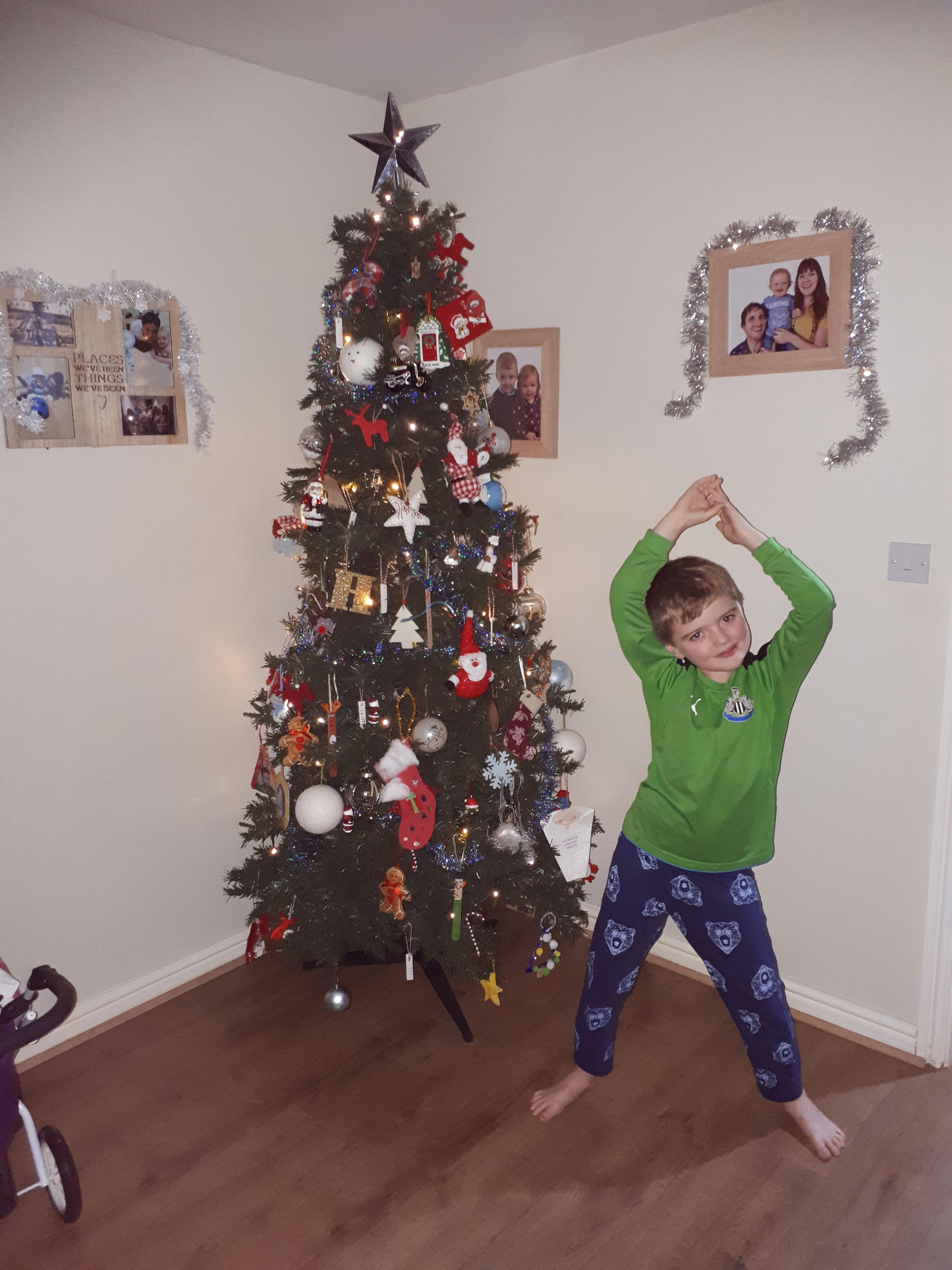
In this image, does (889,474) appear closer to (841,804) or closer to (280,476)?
(841,804)

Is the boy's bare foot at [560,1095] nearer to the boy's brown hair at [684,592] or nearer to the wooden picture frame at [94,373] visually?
the boy's brown hair at [684,592]

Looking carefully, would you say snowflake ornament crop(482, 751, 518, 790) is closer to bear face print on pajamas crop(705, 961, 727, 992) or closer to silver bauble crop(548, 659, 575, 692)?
silver bauble crop(548, 659, 575, 692)

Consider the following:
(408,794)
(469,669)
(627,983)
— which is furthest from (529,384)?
(627,983)

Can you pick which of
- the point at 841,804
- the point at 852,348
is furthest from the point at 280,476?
the point at 841,804

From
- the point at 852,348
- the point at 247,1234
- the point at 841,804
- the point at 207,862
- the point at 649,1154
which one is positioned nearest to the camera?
the point at 247,1234

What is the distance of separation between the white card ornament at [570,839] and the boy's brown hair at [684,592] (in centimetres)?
78

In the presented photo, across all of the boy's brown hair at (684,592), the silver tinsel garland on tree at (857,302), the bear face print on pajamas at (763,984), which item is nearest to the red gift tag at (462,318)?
the silver tinsel garland on tree at (857,302)

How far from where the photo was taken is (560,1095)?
2.31m

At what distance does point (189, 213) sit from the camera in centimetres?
262

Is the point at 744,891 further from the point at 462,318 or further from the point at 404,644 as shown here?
the point at 462,318

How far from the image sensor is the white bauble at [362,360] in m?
2.36

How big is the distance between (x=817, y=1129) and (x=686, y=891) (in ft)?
2.20

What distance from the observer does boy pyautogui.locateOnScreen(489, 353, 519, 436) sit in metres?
3.01

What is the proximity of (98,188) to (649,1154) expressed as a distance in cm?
283
